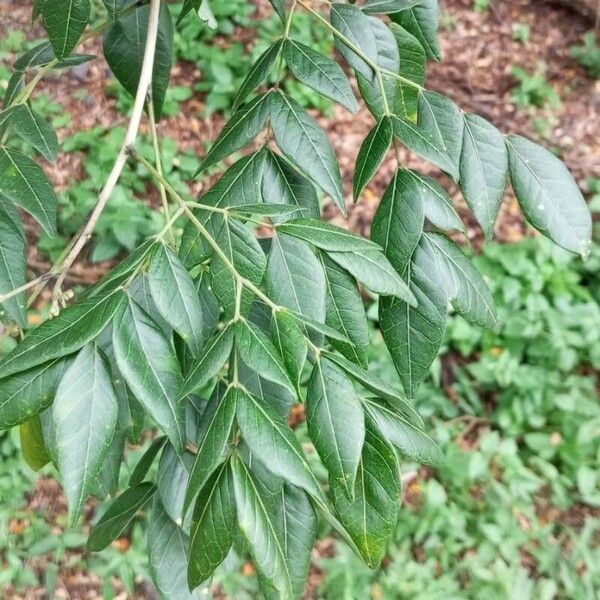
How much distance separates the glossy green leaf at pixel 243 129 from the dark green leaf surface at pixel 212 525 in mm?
383

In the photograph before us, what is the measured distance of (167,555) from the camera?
77 centimetres

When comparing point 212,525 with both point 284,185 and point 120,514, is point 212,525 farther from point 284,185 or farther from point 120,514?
point 284,185

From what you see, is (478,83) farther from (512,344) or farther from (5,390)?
(5,390)

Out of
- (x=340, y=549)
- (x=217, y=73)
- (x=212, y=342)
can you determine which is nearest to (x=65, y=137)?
(x=217, y=73)

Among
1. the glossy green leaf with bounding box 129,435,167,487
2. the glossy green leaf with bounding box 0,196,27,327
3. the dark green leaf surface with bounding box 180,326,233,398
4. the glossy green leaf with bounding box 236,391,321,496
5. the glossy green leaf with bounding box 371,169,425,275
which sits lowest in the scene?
the glossy green leaf with bounding box 129,435,167,487

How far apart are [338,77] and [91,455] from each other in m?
0.49

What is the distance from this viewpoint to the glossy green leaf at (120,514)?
80 centimetres

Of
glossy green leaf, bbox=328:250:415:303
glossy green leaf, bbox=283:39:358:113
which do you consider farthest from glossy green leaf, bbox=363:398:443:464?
glossy green leaf, bbox=283:39:358:113

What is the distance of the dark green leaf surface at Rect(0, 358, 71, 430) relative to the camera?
0.58 metres

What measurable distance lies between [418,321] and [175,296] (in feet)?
0.92

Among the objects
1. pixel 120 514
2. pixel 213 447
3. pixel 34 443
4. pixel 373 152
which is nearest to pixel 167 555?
pixel 120 514

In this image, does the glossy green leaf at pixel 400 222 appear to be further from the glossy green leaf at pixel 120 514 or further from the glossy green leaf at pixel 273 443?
the glossy green leaf at pixel 120 514

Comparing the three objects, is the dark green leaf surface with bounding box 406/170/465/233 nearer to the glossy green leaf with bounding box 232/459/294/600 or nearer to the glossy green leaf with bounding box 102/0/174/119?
the glossy green leaf with bounding box 232/459/294/600

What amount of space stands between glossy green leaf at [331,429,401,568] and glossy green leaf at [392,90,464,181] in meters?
0.30
